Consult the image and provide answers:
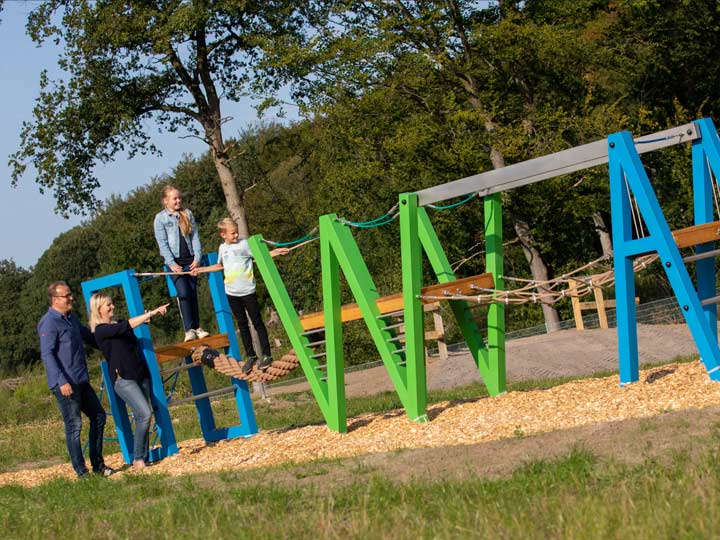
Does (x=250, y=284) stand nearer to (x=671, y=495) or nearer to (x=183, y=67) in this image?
(x=671, y=495)

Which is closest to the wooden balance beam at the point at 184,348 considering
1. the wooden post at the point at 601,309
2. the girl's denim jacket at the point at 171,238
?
the girl's denim jacket at the point at 171,238

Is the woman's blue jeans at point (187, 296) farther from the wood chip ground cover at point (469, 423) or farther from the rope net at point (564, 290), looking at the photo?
the rope net at point (564, 290)

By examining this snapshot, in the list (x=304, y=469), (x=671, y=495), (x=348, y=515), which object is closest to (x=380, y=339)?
(x=304, y=469)

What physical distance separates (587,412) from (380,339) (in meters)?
2.23

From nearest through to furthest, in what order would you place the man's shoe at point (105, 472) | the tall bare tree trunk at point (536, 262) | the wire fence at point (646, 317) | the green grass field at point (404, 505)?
the green grass field at point (404, 505), the man's shoe at point (105, 472), the wire fence at point (646, 317), the tall bare tree trunk at point (536, 262)

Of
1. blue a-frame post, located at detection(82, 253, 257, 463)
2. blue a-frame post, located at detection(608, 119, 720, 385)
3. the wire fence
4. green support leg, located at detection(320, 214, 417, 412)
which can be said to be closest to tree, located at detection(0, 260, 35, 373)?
the wire fence

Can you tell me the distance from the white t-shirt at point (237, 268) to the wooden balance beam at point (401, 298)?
2.19 ft

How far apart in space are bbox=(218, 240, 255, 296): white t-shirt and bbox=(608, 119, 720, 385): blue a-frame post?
3754 millimetres

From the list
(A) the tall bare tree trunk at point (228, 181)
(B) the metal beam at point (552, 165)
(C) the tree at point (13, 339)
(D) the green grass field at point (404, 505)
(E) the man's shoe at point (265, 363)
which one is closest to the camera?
(D) the green grass field at point (404, 505)

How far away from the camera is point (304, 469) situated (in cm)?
761

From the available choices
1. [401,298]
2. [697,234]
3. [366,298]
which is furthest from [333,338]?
[697,234]

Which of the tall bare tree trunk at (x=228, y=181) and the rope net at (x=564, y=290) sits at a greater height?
the tall bare tree trunk at (x=228, y=181)

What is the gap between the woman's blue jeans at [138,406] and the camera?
33.1 feet

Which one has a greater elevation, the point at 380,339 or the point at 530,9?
the point at 530,9
